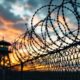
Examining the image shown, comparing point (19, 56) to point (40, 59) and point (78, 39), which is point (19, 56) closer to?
point (40, 59)

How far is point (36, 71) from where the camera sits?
17.2m

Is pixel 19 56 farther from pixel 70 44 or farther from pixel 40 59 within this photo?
pixel 70 44

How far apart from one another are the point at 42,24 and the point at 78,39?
3.26 m
